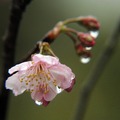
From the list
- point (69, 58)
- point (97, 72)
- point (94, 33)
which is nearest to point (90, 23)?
point (94, 33)

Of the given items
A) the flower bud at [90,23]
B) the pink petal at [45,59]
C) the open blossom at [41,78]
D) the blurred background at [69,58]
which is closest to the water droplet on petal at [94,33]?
the flower bud at [90,23]

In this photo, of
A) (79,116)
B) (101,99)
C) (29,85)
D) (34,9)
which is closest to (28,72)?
(29,85)

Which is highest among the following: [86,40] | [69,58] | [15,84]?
[69,58]

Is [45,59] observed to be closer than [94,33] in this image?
Yes

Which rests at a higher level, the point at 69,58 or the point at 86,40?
the point at 69,58

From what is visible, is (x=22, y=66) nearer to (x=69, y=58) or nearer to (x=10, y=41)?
(x=10, y=41)

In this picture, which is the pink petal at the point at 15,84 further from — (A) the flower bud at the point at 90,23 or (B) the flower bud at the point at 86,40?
(A) the flower bud at the point at 90,23

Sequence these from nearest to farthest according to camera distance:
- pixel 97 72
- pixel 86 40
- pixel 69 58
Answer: pixel 86 40, pixel 97 72, pixel 69 58
